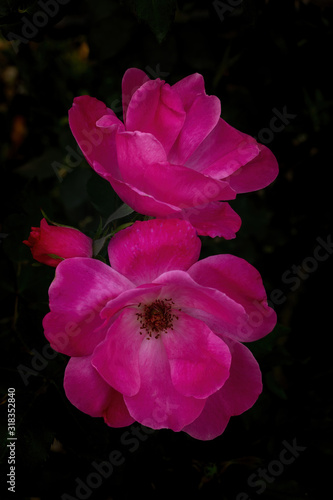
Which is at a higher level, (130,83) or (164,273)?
(130,83)

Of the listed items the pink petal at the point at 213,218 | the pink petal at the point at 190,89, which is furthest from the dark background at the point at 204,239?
the pink petal at the point at 213,218

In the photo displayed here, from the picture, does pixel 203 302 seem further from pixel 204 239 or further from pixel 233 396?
pixel 204 239

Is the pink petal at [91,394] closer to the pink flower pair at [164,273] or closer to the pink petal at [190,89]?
the pink flower pair at [164,273]

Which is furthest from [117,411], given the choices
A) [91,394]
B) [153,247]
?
[153,247]

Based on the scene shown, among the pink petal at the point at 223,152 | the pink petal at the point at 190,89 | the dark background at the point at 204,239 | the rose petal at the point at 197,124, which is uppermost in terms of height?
the pink petal at the point at 190,89

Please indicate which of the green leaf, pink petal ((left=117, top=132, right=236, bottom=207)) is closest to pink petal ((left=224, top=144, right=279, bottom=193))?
pink petal ((left=117, top=132, right=236, bottom=207))

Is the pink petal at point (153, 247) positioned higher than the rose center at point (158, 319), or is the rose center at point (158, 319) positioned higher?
the pink petal at point (153, 247)

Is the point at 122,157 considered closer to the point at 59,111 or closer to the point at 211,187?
the point at 211,187

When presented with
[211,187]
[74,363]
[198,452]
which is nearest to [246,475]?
[198,452]
